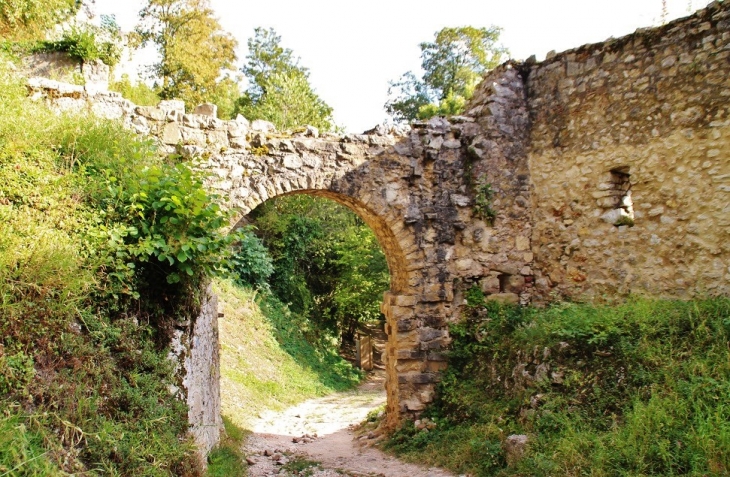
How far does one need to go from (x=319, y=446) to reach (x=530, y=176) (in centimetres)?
496

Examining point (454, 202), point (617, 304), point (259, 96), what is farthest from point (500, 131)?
point (259, 96)

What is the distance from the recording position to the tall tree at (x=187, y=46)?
20.6 meters

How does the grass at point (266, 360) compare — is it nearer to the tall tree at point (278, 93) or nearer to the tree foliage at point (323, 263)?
the tree foliage at point (323, 263)

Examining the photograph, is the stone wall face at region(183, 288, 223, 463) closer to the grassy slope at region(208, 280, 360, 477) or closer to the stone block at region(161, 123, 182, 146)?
the grassy slope at region(208, 280, 360, 477)

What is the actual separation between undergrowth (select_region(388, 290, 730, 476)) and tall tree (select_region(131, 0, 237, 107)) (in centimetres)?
1703

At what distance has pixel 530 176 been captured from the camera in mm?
7988

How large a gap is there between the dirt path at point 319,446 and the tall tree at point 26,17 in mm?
10364

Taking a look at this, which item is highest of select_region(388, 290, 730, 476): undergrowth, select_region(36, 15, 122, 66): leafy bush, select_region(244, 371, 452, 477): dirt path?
select_region(36, 15, 122, 66): leafy bush

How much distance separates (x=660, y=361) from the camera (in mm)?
5094

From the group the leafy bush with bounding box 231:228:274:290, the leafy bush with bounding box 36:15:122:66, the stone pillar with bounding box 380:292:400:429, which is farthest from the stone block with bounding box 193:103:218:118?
the leafy bush with bounding box 231:228:274:290

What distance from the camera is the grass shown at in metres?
10.5

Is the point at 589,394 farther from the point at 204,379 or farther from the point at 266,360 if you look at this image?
the point at 266,360

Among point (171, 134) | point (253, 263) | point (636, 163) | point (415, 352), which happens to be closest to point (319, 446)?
point (415, 352)

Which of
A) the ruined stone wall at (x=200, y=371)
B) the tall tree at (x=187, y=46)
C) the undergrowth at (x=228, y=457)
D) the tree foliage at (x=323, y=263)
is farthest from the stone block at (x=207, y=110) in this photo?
the tall tree at (x=187, y=46)
